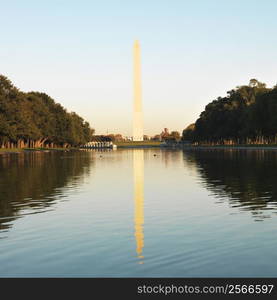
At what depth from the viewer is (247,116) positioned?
15500 centimetres

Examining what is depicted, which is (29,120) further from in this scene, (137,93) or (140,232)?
(140,232)

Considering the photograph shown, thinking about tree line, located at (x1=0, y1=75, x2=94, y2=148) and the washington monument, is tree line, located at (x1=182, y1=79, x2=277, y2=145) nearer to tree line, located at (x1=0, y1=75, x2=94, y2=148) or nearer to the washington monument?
the washington monument

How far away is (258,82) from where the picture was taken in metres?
179

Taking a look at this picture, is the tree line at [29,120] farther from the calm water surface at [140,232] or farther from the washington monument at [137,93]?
the calm water surface at [140,232]

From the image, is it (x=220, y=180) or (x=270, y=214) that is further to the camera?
(x=220, y=180)

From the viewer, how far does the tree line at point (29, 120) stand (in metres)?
128

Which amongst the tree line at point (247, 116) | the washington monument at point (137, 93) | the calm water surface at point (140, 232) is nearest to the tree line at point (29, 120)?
the washington monument at point (137, 93)

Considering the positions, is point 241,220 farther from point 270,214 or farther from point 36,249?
point 36,249

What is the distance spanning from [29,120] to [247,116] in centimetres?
6808

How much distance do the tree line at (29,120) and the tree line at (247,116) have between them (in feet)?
190

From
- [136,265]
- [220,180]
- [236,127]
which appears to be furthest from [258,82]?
[136,265]

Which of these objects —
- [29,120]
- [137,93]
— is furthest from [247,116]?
[29,120]

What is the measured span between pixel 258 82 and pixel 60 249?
174m
